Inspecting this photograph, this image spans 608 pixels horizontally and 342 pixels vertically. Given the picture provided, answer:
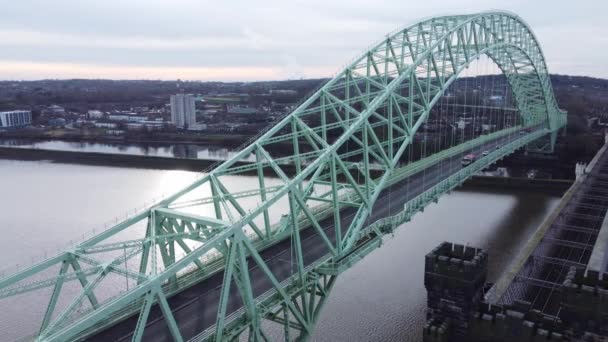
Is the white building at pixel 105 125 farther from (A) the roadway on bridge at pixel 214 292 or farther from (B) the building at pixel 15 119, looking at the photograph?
(A) the roadway on bridge at pixel 214 292

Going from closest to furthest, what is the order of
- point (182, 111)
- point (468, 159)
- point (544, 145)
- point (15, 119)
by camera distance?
point (468, 159) < point (544, 145) < point (182, 111) < point (15, 119)

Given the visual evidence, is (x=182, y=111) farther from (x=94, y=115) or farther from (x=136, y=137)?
(x=94, y=115)

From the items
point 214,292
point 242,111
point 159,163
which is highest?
point 242,111

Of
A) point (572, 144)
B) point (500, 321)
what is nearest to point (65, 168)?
point (500, 321)

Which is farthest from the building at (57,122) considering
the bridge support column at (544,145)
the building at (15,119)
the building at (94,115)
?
the bridge support column at (544,145)

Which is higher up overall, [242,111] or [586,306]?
[242,111]

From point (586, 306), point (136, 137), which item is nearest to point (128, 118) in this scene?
point (136, 137)
